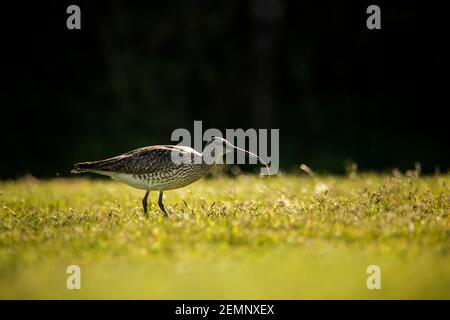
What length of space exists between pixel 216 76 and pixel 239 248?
1676cm

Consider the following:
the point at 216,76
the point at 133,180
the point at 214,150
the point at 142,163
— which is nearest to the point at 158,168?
the point at 142,163

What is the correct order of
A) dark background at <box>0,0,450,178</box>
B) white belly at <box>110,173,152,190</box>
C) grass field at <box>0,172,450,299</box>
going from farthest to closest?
dark background at <box>0,0,450,178</box>, white belly at <box>110,173,152,190</box>, grass field at <box>0,172,450,299</box>

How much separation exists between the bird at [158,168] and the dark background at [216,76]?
12050 mm

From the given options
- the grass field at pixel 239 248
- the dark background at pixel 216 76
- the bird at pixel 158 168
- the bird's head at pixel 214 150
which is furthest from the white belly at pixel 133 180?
the dark background at pixel 216 76

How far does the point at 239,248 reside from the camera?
22.1ft

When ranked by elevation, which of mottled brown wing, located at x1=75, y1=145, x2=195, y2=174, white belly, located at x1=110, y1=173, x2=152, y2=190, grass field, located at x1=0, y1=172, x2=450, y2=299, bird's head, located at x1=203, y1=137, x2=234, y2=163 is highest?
bird's head, located at x1=203, y1=137, x2=234, y2=163

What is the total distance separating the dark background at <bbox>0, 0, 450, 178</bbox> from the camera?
21484 mm

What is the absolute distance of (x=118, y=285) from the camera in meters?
5.69

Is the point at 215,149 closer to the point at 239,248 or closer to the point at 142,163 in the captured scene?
the point at 142,163

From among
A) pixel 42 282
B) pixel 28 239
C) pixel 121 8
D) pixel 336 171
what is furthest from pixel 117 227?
pixel 121 8

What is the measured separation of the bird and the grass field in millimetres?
423

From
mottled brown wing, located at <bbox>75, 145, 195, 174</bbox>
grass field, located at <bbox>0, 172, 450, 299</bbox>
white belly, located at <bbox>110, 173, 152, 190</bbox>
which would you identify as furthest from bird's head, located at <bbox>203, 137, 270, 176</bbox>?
white belly, located at <bbox>110, 173, 152, 190</bbox>

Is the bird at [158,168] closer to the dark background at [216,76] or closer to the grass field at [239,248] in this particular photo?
the grass field at [239,248]

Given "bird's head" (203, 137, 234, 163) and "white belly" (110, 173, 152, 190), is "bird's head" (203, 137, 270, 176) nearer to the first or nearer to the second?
"bird's head" (203, 137, 234, 163)
